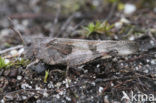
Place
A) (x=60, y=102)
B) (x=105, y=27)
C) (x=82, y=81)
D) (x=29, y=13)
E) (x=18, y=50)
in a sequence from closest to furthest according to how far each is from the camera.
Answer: (x=60, y=102), (x=82, y=81), (x=105, y=27), (x=18, y=50), (x=29, y=13)

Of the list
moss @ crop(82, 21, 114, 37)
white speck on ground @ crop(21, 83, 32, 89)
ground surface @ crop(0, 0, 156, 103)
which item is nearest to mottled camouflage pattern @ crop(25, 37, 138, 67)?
ground surface @ crop(0, 0, 156, 103)

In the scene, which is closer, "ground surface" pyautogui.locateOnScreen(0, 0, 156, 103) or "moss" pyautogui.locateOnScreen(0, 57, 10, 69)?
"ground surface" pyautogui.locateOnScreen(0, 0, 156, 103)

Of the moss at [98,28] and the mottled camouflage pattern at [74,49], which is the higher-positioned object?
the moss at [98,28]

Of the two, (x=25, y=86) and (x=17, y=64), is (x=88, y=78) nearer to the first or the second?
(x=25, y=86)

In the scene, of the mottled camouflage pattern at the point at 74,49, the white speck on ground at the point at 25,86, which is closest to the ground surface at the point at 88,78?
the white speck on ground at the point at 25,86

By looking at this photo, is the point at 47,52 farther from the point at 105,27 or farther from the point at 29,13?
the point at 29,13

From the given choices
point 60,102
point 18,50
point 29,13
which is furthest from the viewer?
point 29,13

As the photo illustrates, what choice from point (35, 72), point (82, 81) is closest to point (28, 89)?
point (35, 72)

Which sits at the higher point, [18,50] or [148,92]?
[18,50]

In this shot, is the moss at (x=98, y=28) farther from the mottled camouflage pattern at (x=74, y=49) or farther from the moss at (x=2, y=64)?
the moss at (x=2, y=64)

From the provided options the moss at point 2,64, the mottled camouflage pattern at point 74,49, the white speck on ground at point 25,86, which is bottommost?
the white speck on ground at point 25,86

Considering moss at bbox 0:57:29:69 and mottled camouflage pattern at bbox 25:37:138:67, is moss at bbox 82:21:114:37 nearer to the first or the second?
mottled camouflage pattern at bbox 25:37:138:67
